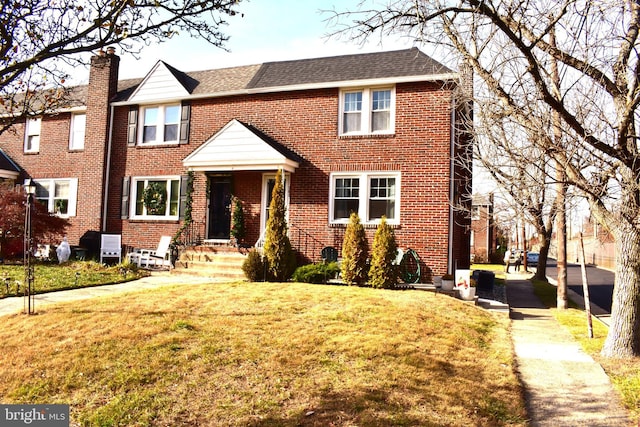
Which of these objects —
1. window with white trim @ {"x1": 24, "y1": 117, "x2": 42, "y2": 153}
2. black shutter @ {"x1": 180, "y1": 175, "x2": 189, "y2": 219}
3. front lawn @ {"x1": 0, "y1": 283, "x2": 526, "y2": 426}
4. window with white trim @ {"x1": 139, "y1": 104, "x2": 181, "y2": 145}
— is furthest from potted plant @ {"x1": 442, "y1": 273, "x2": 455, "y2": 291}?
window with white trim @ {"x1": 24, "y1": 117, "x2": 42, "y2": 153}

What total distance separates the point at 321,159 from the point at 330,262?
Answer: 3.22 m

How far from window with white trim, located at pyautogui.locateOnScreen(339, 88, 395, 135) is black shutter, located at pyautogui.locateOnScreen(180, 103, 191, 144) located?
5.63 m

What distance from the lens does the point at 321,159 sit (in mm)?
15008

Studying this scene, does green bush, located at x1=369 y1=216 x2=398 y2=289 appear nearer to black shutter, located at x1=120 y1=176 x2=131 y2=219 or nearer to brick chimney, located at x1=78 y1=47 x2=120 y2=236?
black shutter, located at x1=120 y1=176 x2=131 y2=219

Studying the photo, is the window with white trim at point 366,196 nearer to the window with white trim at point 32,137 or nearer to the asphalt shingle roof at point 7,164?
the window with white trim at point 32,137

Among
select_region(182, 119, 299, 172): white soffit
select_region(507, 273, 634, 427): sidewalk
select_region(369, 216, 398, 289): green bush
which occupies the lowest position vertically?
select_region(507, 273, 634, 427): sidewalk

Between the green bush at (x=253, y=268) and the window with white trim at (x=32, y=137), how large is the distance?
12.3 meters

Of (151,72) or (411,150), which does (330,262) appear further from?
(151,72)

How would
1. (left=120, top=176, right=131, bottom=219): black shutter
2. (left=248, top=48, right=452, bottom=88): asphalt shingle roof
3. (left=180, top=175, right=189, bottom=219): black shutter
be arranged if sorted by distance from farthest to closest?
(left=120, top=176, right=131, bottom=219): black shutter → (left=180, top=175, right=189, bottom=219): black shutter → (left=248, top=48, right=452, bottom=88): asphalt shingle roof

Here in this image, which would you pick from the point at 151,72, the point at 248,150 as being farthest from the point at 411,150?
the point at 151,72

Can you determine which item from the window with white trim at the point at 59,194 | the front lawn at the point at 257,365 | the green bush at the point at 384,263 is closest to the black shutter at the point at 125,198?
the window with white trim at the point at 59,194

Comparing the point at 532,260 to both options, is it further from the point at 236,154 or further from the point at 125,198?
the point at 125,198

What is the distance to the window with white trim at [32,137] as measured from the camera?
19.7 m

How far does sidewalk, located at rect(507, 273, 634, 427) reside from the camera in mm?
5285
